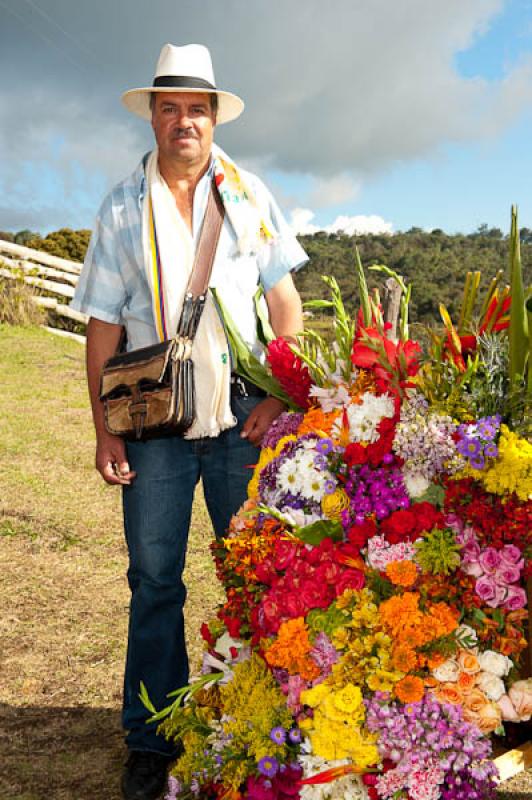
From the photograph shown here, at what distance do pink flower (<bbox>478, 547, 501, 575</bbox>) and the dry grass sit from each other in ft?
6.21

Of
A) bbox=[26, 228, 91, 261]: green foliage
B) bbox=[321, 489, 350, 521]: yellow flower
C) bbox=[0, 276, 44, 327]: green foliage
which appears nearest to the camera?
bbox=[321, 489, 350, 521]: yellow flower

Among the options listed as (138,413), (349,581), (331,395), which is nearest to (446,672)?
(349,581)

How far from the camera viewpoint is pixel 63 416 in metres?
10.2

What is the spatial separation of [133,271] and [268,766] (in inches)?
60.2

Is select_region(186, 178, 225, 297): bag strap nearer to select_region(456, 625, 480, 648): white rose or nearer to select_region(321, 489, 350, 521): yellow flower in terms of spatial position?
select_region(321, 489, 350, 521): yellow flower

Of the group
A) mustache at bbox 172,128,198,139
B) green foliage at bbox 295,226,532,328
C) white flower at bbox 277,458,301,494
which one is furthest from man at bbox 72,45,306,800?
green foliage at bbox 295,226,532,328

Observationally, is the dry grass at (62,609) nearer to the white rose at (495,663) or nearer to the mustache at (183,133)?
the white rose at (495,663)

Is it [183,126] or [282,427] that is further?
[183,126]

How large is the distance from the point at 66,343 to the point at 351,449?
1344 cm

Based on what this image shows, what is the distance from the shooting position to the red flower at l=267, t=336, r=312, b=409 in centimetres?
245

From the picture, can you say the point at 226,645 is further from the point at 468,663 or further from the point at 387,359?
the point at 387,359

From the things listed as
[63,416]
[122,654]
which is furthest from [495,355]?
[63,416]

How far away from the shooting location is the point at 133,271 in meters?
2.77

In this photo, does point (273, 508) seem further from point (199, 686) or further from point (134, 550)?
point (134, 550)
